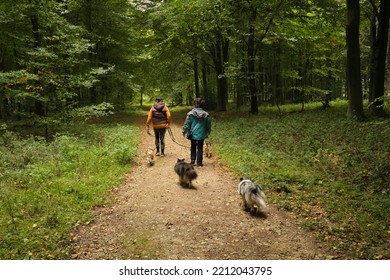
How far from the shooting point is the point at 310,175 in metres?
9.61

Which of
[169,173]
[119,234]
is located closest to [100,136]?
[169,173]

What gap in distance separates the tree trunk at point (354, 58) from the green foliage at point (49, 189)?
37.0 feet

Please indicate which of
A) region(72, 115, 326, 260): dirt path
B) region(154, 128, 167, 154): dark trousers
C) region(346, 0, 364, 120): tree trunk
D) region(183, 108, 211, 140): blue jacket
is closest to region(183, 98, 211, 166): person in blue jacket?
region(183, 108, 211, 140): blue jacket

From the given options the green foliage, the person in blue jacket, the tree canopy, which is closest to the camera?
the green foliage

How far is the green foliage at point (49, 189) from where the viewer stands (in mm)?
5930

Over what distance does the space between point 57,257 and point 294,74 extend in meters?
23.8

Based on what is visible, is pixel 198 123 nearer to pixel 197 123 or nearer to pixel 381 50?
pixel 197 123

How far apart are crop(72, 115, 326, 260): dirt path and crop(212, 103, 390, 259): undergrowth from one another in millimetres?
696

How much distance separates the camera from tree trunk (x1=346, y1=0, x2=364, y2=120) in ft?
47.5

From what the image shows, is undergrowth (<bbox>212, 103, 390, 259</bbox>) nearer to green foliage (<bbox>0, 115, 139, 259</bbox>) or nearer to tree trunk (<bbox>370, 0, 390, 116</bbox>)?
tree trunk (<bbox>370, 0, 390, 116</bbox>)

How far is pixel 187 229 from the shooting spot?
648 centimetres

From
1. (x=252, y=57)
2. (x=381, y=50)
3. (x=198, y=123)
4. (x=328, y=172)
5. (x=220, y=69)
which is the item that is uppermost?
(x=220, y=69)

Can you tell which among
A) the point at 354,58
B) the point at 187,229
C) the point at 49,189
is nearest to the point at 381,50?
the point at 354,58

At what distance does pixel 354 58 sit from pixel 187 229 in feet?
42.6
